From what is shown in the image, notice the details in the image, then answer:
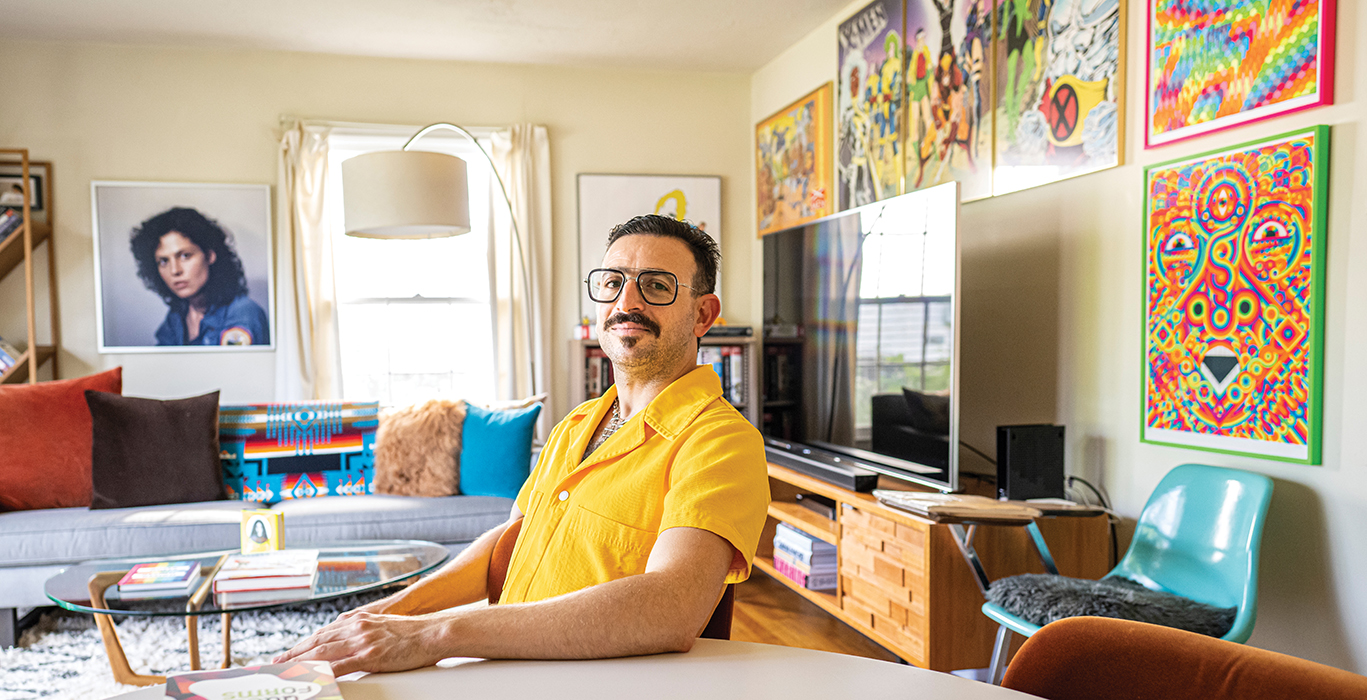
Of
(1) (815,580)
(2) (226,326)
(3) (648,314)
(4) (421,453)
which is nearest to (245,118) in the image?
(2) (226,326)

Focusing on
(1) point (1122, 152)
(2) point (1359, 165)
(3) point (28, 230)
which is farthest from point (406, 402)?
(2) point (1359, 165)

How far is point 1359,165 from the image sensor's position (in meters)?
1.86

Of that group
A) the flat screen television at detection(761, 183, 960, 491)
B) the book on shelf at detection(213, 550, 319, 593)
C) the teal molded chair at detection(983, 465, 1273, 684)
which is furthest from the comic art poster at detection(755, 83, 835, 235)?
the book on shelf at detection(213, 550, 319, 593)

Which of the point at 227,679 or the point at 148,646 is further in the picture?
the point at 148,646

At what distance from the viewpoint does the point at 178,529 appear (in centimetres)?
307

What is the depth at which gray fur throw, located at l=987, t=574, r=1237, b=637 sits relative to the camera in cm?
181

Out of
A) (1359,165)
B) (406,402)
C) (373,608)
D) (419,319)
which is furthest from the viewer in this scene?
(419,319)

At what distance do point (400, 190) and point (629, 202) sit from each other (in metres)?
2.02

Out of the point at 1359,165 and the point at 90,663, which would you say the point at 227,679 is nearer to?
the point at 1359,165

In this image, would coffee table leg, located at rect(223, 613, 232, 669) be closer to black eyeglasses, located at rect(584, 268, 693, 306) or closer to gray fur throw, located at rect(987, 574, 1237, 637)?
black eyeglasses, located at rect(584, 268, 693, 306)

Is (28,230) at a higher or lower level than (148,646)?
higher

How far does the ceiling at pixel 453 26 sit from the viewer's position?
12.7ft

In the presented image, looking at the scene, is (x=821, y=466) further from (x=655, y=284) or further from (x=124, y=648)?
(x=124, y=648)

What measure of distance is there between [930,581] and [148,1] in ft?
13.2
